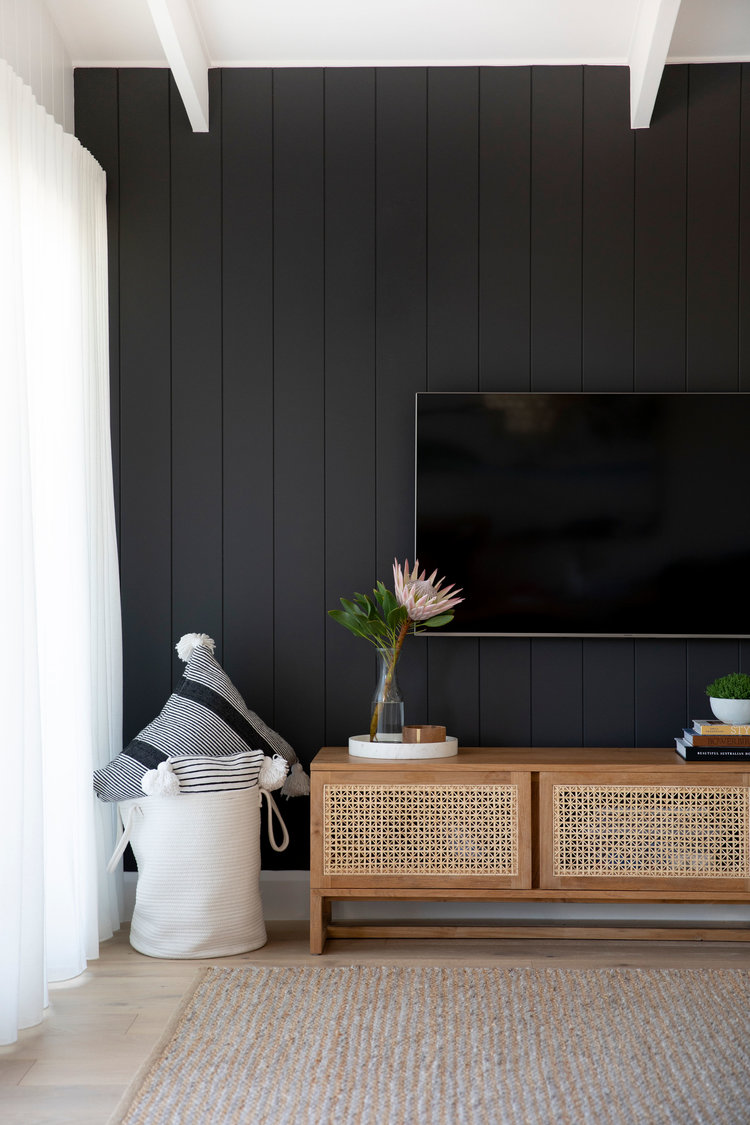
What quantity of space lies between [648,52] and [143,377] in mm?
1838

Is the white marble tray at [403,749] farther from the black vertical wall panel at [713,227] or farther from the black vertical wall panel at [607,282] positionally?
the black vertical wall panel at [713,227]

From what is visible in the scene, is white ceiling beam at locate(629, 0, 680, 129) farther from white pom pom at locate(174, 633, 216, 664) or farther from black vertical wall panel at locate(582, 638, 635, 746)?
white pom pom at locate(174, 633, 216, 664)

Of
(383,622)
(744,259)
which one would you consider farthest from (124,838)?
(744,259)

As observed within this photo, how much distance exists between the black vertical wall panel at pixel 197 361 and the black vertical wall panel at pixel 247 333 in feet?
0.10

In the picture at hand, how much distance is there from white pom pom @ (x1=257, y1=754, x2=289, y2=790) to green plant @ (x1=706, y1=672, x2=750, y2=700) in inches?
51.3

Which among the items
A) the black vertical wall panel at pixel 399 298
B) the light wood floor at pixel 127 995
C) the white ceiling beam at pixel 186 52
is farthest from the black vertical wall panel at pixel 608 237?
the light wood floor at pixel 127 995

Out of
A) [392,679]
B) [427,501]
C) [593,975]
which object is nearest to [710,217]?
[427,501]

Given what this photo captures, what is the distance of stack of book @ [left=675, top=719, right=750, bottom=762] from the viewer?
9.51ft

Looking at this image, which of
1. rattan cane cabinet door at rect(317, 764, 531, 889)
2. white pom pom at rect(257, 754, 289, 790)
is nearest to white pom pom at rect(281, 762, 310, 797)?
white pom pom at rect(257, 754, 289, 790)

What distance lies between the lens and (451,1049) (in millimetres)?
2209

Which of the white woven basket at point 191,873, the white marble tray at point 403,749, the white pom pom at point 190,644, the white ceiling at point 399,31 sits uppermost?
the white ceiling at point 399,31

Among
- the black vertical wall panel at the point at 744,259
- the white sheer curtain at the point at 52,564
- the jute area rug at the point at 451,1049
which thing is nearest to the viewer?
the jute area rug at the point at 451,1049

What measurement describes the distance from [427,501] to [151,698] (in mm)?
1105

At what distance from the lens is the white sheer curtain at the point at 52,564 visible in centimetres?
233
